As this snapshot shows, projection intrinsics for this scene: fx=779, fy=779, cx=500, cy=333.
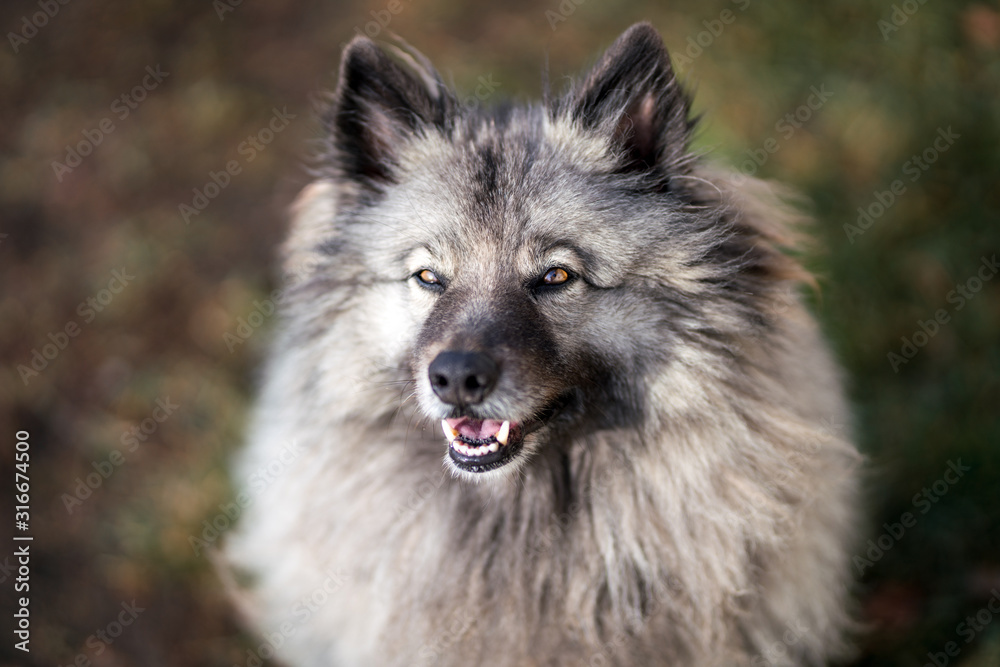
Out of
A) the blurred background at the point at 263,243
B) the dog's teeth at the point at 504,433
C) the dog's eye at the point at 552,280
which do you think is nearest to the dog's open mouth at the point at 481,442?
the dog's teeth at the point at 504,433

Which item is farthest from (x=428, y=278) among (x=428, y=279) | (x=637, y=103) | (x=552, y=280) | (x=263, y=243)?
(x=263, y=243)

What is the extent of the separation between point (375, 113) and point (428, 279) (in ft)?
2.02

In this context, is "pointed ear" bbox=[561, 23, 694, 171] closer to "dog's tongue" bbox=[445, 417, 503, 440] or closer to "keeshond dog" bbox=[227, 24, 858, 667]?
"keeshond dog" bbox=[227, 24, 858, 667]

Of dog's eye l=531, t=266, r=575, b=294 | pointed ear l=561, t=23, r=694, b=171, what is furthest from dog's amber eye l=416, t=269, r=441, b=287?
pointed ear l=561, t=23, r=694, b=171

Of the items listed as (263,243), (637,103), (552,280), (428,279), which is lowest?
(263,243)

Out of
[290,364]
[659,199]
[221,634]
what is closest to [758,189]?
[659,199]

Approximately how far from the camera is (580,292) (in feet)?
8.00

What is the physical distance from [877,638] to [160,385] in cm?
395

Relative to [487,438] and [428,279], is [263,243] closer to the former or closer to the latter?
[428,279]

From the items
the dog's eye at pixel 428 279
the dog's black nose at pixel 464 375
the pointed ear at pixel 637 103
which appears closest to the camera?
the dog's black nose at pixel 464 375

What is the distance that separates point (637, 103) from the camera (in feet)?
8.14

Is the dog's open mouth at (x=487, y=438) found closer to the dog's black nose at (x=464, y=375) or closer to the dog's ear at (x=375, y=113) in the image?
the dog's black nose at (x=464, y=375)

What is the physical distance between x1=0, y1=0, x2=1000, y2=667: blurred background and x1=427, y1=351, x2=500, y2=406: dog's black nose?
44.2 inches

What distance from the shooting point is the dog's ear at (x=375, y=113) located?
2588mm
